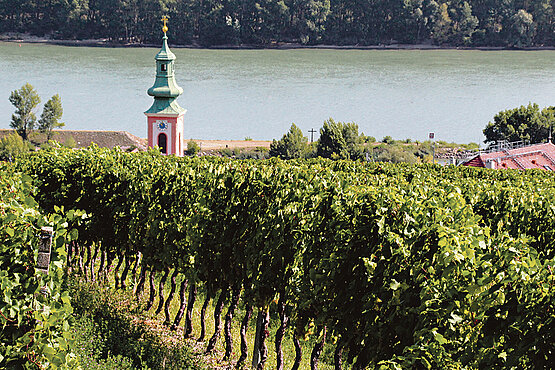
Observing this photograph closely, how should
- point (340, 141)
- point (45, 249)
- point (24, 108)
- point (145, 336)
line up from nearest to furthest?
point (45, 249) → point (145, 336) → point (340, 141) → point (24, 108)

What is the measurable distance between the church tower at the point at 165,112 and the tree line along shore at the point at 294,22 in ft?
250

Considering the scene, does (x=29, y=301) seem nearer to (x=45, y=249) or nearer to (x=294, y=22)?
(x=45, y=249)

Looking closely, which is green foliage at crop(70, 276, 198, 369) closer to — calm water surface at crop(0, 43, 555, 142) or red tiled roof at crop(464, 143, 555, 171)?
red tiled roof at crop(464, 143, 555, 171)

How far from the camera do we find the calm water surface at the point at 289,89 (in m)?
67.9

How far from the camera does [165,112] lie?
38.7 meters

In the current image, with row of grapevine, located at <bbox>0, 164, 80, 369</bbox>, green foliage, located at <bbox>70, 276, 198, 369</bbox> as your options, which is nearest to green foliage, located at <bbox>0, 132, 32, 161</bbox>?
green foliage, located at <bbox>70, 276, 198, 369</bbox>

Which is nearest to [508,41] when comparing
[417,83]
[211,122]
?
[417,83]

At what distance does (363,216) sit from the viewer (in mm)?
8352

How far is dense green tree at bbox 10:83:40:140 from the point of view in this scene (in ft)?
225

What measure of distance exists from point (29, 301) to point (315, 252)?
425 centimetres

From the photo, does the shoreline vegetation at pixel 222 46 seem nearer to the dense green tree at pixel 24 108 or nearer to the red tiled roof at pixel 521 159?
the dense green tree at pixel 24 108

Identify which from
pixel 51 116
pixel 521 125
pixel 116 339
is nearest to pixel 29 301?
pixel 116 339

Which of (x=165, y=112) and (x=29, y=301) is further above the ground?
(x=29, y=301)

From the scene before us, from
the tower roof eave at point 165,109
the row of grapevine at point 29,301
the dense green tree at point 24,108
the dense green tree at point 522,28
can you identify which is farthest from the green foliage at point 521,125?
the dense green tree at point 522,28
